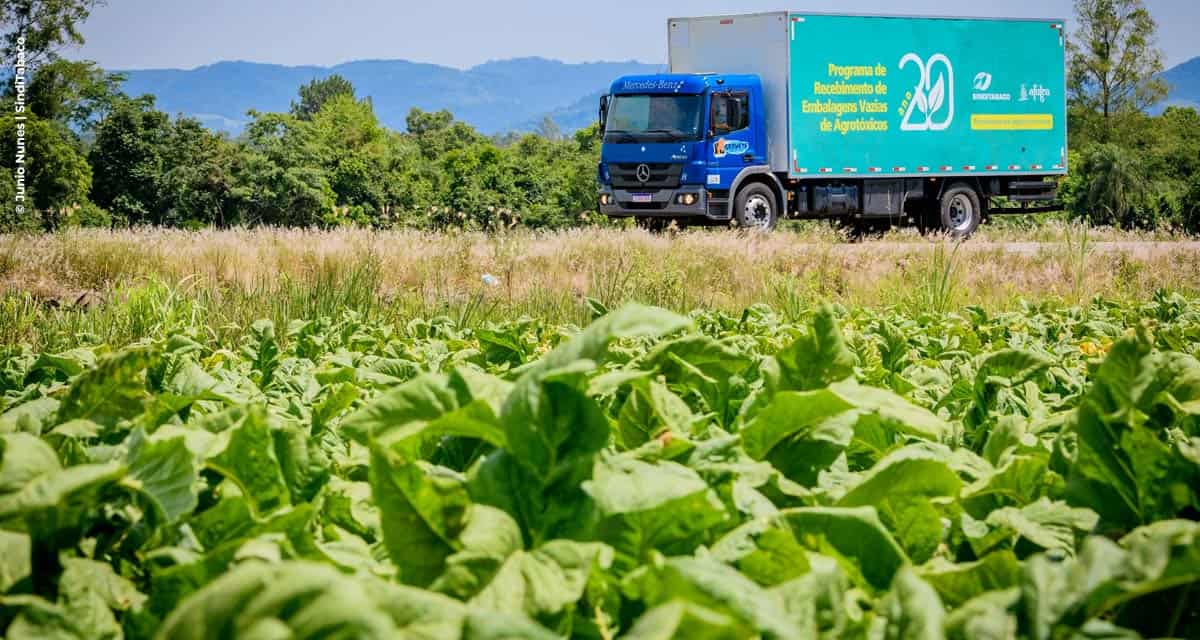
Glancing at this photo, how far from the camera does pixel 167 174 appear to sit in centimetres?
5212

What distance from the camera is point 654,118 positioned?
1966cm

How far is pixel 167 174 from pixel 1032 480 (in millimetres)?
55429

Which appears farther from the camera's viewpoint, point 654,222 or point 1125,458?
point 654,222

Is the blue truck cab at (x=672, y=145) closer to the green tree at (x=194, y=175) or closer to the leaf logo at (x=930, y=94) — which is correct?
the leaf logo at (x=930, y=94)

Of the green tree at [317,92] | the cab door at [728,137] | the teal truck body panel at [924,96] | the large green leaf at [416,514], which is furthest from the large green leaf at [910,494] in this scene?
the green tree at [317,92]

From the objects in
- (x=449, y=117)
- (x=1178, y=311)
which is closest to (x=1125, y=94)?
(x=1178, y=311)

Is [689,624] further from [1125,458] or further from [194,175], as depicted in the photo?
[194,175]

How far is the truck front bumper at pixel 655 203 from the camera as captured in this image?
19.7 metres

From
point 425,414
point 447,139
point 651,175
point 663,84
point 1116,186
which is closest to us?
point 425,414

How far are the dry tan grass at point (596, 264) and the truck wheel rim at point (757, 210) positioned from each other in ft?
28.6

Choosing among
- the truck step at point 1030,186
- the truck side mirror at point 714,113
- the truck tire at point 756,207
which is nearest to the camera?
the truck side mirror at point 714,113

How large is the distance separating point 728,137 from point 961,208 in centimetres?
720

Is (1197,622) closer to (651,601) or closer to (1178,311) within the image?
(651,601)

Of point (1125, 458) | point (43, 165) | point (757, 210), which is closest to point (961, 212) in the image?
point (757, 210)
